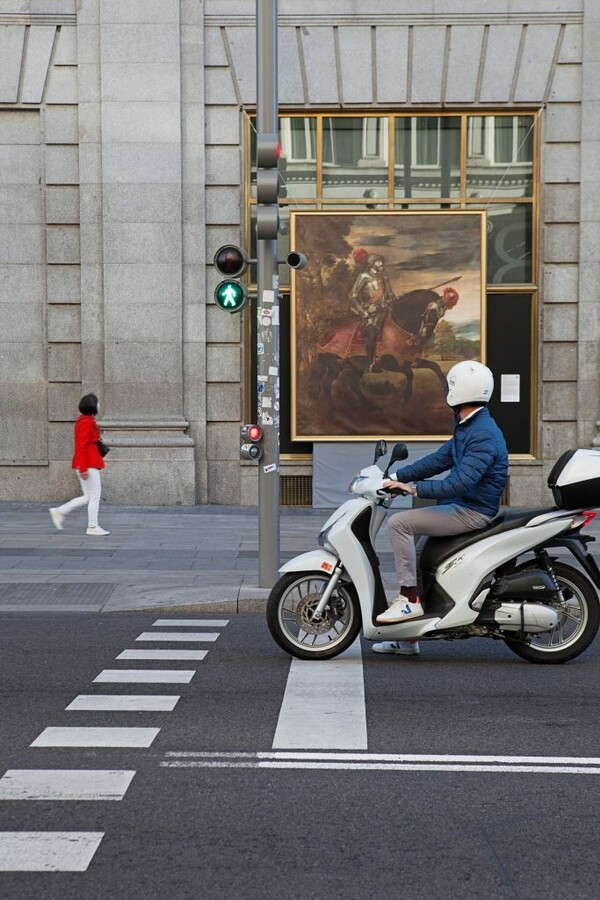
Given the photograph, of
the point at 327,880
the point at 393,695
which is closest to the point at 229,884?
the point at 327,880

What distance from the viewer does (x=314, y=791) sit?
4430 millimetres

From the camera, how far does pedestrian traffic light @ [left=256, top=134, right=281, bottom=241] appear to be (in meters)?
9.61

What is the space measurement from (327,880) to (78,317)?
1437cm

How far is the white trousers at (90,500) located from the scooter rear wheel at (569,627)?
25.2ft

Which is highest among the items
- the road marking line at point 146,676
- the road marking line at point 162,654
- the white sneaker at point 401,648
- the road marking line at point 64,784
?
the road marking line at point 64,784

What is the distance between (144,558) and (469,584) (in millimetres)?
5676

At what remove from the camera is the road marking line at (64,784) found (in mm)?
4328

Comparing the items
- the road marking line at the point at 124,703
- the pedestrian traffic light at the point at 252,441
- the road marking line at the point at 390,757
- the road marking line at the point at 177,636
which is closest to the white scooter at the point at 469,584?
the road marking line at the point at 177,636

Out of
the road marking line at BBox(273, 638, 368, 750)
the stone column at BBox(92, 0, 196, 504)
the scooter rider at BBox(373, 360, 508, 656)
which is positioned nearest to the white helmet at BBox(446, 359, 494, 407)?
the scooter rider at BBox(373, 360, 508, 656)

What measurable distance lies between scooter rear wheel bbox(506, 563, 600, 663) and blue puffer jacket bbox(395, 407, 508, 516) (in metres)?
0.60

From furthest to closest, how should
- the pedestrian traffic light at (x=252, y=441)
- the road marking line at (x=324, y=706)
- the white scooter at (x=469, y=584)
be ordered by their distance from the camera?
1. the pedestrian traffic light at (x=252, y=441)
2. the white scooter at (x=469, y=584)
3. the road marking line at (x=324, y=706)

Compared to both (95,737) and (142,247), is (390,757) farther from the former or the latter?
(142,247)

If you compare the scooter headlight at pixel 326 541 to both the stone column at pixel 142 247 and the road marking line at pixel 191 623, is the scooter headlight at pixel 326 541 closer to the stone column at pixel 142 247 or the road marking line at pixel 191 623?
the road marking line at pixel 191 623

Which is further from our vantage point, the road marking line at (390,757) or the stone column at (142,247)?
the stone column at (142,247)
